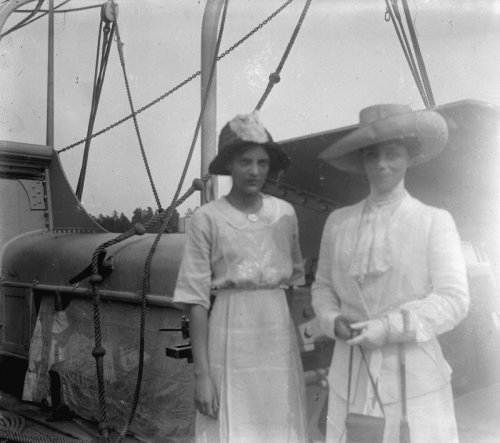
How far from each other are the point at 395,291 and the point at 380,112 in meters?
0.58

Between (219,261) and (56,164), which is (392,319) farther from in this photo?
(56,164)

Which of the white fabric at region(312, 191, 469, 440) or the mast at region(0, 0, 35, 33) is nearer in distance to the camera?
the white fabric at region(312, 191, 469, 440)

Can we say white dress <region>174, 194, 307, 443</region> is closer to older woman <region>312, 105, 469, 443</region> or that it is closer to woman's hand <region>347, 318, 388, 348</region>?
older woman <region>312, 105, 469, 443</region>

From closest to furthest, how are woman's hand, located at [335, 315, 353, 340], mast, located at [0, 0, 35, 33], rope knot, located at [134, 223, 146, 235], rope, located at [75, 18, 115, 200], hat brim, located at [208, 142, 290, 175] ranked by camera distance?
woman's hand, located at [335, 315, 353, 340], hat brim, located at [208, 142, 290, 175], rope knot, located at [134, 223, 146, 235], mast, located at [0, 0, 35, 33], rope, located at [75, 18, 115, 200]

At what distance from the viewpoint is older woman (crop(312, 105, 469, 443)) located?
1661 mm

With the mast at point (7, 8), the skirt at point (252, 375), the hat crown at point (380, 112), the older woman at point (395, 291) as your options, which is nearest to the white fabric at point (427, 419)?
the older woman at point (395, 291)

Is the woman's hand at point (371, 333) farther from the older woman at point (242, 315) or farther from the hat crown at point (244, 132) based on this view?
the hat crown at point (244, 132)

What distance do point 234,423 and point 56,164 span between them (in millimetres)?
4653

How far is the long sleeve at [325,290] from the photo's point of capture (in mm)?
1871

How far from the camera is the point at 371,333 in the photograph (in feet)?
5.45

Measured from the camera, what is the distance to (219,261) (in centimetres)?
211

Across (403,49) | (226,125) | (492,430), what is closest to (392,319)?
(226,125)

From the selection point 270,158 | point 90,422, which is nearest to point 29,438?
point 90,422

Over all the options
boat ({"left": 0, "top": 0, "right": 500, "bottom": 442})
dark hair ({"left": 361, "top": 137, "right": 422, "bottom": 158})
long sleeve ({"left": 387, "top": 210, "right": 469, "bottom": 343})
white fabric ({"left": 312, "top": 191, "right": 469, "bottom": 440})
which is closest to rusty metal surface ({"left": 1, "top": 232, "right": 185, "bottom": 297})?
boat ({"left": 0, "top": 0, "right": 500, "bottom": 442})
